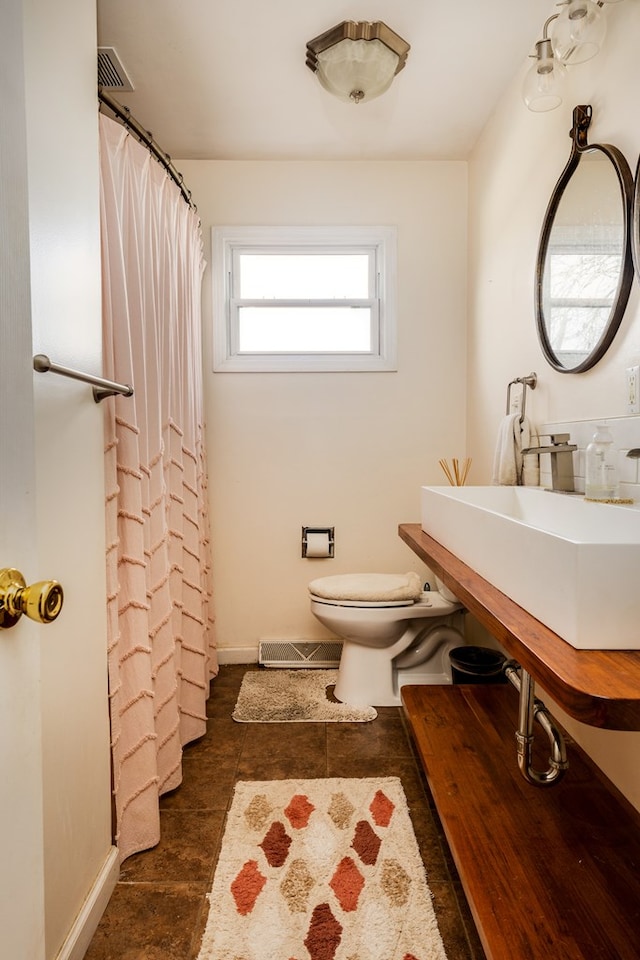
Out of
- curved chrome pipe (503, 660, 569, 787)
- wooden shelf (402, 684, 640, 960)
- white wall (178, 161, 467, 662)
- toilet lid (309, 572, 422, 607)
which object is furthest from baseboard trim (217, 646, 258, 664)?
curved chrome pipe (503, 660, 569, 787)

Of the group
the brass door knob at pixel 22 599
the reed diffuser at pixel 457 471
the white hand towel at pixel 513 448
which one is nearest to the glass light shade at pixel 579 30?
the white hand towel at pixel 513 448

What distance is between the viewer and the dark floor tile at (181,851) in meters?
1.36

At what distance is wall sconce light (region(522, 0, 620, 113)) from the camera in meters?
1.33

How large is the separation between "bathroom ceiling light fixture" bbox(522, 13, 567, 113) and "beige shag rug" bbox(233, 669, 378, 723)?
212 centimetres

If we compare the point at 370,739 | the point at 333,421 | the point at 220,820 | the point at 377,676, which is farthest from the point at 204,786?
the point at 333,421

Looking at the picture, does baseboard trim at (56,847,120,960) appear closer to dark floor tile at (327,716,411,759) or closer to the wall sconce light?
dark floor tile at (327,716,411,759)

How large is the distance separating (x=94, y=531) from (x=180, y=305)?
1.09m

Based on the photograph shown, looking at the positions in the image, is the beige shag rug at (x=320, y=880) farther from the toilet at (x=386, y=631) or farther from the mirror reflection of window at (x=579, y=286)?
the mirror reflection of window at (x=579, y=286)

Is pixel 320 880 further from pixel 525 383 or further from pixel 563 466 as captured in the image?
pixel 525 383

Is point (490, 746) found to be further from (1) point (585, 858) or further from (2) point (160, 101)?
(2) point (160, 101)

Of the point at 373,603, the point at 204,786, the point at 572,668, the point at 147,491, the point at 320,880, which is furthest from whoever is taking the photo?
the point at 373,603

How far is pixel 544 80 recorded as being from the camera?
1.51 metres

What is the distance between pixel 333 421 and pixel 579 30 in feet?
5.56

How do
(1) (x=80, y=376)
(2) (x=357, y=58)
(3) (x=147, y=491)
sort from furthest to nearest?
(2) (x=357, y=58)
(3) (x=147, y=491)
(1) (x=80, y=376)
